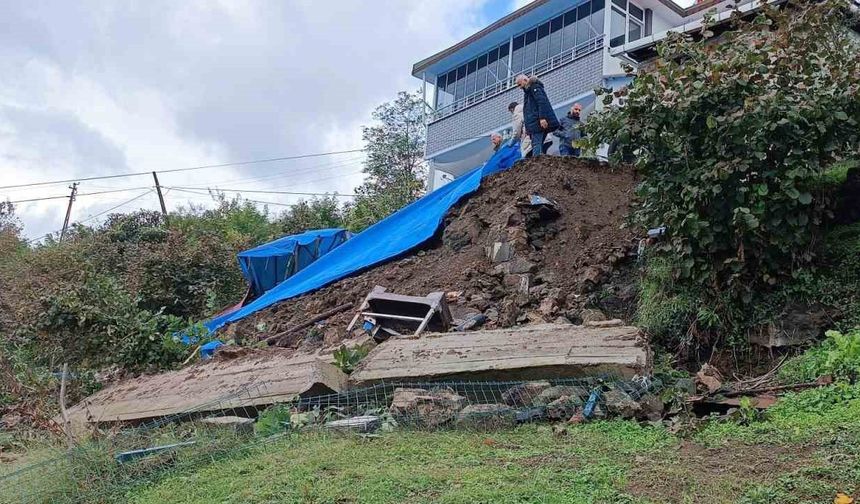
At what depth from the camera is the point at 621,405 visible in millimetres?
5047

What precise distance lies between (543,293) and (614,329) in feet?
7.52

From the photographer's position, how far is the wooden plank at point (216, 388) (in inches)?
248

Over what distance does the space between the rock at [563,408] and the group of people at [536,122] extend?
517 centimetres

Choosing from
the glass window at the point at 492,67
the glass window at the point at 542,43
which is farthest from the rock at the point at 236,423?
the glass window at the point at 492,67

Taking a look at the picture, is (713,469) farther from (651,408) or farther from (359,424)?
(359,424)

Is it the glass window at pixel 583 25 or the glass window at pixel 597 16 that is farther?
the glass window at pixel 583 25

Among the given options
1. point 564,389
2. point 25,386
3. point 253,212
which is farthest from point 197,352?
point 253,212

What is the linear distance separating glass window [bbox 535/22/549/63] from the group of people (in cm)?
711

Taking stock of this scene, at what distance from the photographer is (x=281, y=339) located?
32.0ft

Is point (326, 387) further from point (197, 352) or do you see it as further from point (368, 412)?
point (197, 352)

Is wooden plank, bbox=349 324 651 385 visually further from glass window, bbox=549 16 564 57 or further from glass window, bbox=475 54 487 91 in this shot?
glass window, bbox=475 54 487 91

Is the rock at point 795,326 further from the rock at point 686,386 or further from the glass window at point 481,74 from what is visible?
the glass window at point 481,74

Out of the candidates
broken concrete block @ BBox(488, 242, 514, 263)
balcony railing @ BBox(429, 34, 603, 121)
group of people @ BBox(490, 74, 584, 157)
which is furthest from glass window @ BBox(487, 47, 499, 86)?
broken concrete block @ BBox(488, 242, 514, 263)

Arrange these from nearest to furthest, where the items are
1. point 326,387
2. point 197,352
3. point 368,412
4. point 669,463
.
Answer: point 669,463, point 368,412, point 326,387, point 197,352
